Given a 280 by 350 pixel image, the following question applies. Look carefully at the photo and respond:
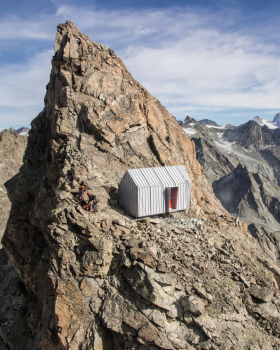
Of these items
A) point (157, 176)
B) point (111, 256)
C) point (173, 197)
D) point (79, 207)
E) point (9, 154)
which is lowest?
point (111, 256)

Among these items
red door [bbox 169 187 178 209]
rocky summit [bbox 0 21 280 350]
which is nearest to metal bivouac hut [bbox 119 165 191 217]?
red door [bbox 169 187 178 209]

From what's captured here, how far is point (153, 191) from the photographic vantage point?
1278 centimetres

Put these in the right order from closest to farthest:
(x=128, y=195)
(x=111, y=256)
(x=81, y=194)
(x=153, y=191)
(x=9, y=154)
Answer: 1. (x=111, y=256)
2. (x=81, y=194)
3. (x=153, y=191)
4. (x=128, y=195)
5. (x=9, y=154)

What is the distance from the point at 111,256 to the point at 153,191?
13.7 feet

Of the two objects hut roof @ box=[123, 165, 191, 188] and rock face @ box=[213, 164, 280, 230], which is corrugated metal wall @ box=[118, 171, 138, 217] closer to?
hut roof @ box=[123, 165, 191, 188]

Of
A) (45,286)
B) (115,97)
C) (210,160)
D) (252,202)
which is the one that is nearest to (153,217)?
(45,286)

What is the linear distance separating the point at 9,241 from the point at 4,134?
60983 mm

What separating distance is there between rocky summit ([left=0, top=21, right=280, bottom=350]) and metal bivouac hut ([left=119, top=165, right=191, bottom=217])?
0.64 meters

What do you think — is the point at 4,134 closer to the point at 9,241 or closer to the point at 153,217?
the point at 9,241

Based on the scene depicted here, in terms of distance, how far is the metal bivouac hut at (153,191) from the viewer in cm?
1254

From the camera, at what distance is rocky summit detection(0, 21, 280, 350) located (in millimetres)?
8586

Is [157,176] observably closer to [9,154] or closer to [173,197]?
[173,197]

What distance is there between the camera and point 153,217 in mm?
13172

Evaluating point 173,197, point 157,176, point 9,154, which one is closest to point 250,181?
point 9,154
